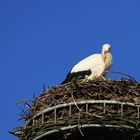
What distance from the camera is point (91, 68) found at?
41.7ft

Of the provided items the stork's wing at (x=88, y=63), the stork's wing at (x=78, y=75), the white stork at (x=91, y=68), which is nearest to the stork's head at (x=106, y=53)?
the white stork at (x=91, y=68)

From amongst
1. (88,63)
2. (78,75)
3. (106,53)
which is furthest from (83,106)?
(106,53)

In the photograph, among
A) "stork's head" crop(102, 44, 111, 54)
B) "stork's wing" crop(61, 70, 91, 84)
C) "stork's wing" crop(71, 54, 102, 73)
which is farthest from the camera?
"stork's head" crop(102, 44, 111, 54)

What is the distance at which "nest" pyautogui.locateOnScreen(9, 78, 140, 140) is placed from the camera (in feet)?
30.9

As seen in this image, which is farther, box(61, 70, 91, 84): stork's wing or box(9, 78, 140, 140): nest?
box(61, 70, 91, 84): stork's wing

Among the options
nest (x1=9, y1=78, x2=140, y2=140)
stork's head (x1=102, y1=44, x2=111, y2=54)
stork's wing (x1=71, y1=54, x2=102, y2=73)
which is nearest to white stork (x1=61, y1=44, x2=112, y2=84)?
stork's wing (x1=71, y1=54, x2=102, y2=73)

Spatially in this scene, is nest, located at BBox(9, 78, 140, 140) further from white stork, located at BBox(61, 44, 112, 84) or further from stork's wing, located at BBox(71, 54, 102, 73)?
stork's wing, located at BBox(71, 54, 102, 73)

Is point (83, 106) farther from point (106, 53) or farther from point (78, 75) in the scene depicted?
point (106, 53)

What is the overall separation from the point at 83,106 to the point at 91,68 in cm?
306

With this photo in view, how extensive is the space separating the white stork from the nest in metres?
1.73

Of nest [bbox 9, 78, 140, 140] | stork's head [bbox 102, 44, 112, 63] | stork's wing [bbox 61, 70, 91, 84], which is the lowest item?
nest [bbox 9, 78, 140, 140]

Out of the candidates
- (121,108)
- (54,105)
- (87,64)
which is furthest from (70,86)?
(87,64)

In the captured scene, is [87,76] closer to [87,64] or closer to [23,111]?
[87,64]

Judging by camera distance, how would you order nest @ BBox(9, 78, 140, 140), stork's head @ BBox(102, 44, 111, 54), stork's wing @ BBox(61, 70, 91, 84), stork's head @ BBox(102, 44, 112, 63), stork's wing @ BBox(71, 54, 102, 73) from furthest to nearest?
stork's head @ BBox(102, 44, 111, 54)
stork's head @ BBox(102, 44, 112, 63)
stork's wing @ BBox(71, 54, 102, 73)
stork's wing @ BBox(61, 70, 91, 84)
nest @ BBox(9, 78, 140, 140)
